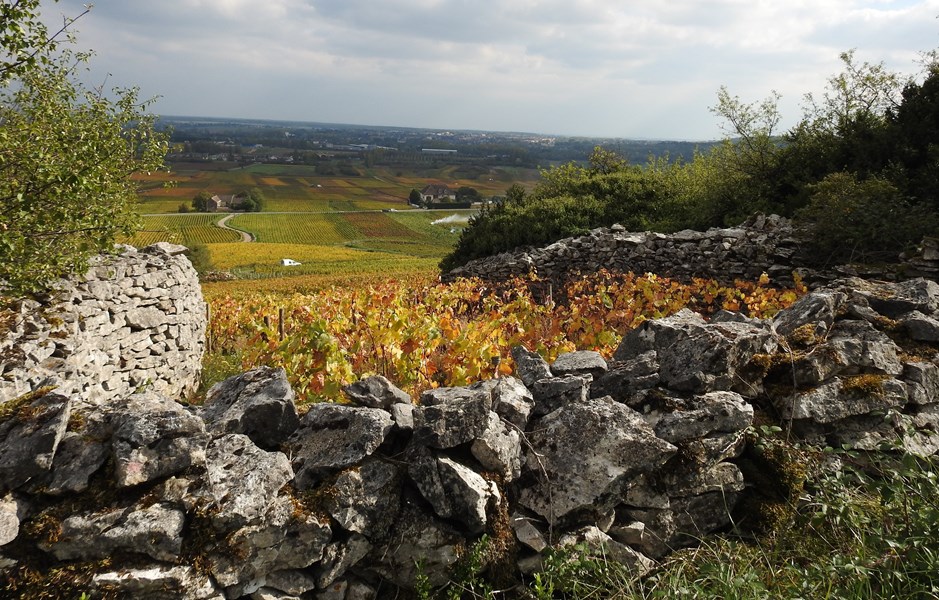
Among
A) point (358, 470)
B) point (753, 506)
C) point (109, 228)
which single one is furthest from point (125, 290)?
point (753, 506)

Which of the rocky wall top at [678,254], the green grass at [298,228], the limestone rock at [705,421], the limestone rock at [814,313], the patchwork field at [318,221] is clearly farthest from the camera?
the green grass at [298,228]

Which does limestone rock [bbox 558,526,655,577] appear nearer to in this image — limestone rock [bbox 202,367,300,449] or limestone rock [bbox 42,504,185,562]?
limestone rock [bbox 202,367,300,449]

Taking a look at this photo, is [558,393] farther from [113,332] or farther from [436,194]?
[436,194]

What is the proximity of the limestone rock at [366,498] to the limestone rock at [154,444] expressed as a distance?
0.79 metres

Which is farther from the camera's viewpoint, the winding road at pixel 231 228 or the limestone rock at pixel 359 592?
the winding road at pixel 231 228

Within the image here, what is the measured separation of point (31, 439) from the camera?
2.85 meters

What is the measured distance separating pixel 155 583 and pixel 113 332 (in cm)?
627

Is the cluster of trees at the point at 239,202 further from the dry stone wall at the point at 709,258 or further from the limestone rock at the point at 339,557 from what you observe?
the limestone rock at the point at 339,557

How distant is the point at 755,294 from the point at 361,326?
7.01m

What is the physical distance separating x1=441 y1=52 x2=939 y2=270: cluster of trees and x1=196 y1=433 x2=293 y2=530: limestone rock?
1222 centimetres

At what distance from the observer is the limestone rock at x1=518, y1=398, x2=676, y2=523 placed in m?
3.36

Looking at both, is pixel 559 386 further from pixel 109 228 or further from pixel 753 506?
pixel 109 228

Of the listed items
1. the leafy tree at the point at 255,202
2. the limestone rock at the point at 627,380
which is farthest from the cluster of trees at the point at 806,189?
the leafy tree at the point at 255,202

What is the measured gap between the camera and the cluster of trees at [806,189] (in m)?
11.2
